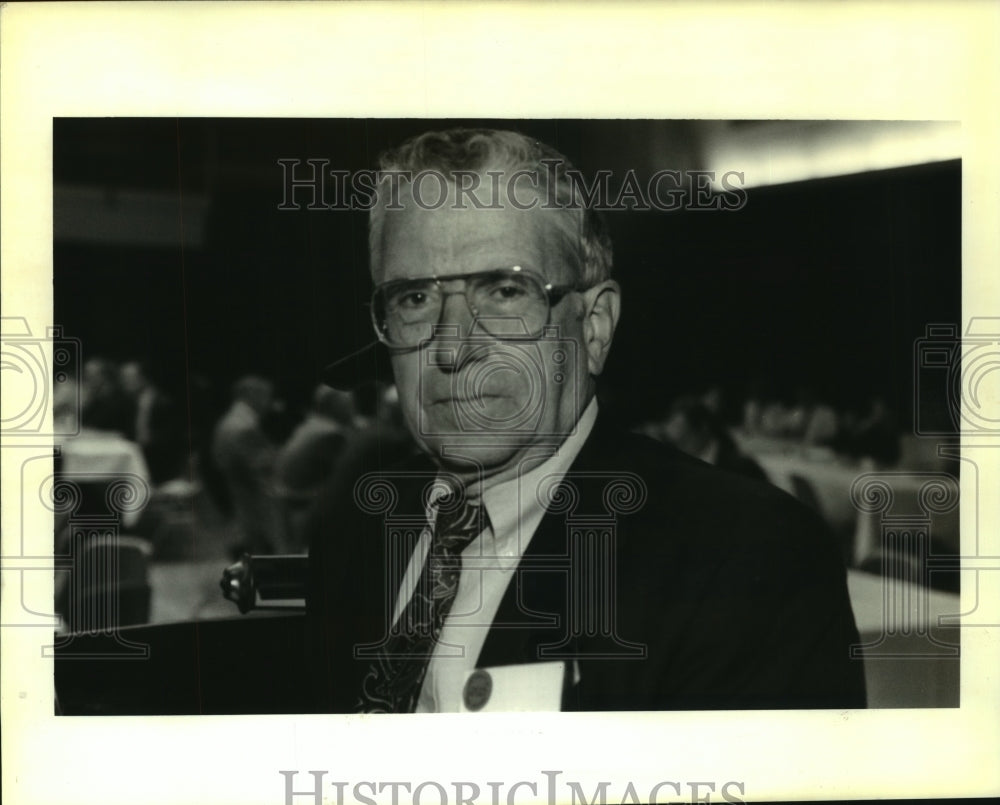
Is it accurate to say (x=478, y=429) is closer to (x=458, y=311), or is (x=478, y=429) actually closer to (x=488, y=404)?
(x=488, y=404)

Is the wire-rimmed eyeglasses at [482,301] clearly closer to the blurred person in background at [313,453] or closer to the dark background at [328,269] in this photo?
the dark background at [328,269]

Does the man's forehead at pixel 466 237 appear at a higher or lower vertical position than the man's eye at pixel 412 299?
higher

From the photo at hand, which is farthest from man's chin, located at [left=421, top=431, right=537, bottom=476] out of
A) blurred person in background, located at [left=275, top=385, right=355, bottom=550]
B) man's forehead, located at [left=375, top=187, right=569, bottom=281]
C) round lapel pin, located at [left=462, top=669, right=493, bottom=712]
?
round lapel pin, located at [left=462, top=669, right=493, bottom=712]

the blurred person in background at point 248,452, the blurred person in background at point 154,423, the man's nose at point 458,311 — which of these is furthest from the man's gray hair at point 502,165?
the blurred person in background at point 154,423

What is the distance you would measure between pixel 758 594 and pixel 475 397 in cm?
106

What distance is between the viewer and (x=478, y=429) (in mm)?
3334

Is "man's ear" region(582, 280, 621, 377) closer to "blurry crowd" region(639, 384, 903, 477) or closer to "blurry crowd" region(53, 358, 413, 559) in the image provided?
"blurry crowd" region(639, 384, 903, 477)

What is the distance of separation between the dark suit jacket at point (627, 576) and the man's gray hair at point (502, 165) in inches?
22.9

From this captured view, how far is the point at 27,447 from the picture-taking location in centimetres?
338

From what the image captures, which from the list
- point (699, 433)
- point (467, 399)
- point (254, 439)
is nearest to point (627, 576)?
point (699, 433)

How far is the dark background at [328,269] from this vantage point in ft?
10.9

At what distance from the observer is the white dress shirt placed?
11.0 feet

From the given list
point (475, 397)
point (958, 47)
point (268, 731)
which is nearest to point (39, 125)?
point (475, 397)

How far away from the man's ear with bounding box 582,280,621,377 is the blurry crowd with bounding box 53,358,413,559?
2.03 ft
